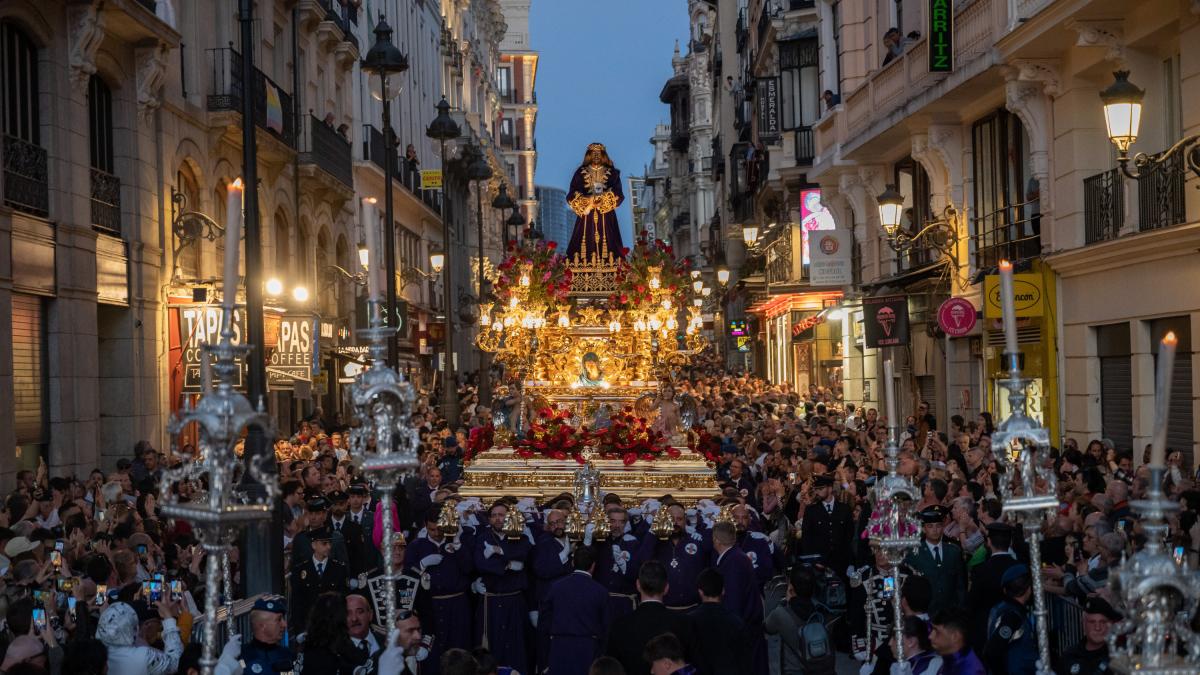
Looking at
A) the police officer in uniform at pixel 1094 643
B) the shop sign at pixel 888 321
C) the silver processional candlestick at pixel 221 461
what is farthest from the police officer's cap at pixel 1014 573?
the shop sign at pixel 888 321

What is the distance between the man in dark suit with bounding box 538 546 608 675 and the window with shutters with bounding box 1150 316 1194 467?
8216 mm

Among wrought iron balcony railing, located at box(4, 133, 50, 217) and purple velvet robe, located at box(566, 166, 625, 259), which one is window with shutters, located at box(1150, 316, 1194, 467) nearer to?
purple velvet robe, located at box(566, 166, 625, 259)

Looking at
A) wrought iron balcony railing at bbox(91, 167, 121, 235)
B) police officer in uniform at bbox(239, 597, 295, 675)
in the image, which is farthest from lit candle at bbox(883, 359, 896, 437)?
wrought iron balcony railing at bbox(91, 167, 121, 235)

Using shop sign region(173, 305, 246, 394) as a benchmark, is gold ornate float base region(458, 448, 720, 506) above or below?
below

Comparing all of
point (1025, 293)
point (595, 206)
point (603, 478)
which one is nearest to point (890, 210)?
point (1025, 293)

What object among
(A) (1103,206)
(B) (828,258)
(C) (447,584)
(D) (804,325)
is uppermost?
(B) (828,258)

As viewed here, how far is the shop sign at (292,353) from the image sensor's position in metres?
27.1

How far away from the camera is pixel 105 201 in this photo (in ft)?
72.4

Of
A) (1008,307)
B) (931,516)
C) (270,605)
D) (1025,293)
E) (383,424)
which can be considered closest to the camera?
(1008,307)

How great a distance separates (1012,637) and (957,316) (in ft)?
45.4

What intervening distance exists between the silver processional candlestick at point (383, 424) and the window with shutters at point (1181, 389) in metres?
12.4

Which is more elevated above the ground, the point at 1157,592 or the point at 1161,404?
the point at 1161,404

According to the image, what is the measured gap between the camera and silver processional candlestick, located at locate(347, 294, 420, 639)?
669 centimetres

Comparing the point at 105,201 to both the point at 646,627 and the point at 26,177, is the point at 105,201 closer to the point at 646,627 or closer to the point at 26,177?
the point at 26,177
